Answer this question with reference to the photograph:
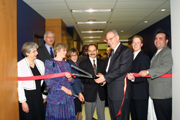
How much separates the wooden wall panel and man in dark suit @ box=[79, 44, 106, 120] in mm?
1184

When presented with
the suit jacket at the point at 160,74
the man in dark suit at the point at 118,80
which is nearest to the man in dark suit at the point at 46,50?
the man in dark suit at the point at 118,80

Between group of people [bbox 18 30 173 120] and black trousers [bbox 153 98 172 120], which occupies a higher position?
group of people [bbox 18 30 173 120]

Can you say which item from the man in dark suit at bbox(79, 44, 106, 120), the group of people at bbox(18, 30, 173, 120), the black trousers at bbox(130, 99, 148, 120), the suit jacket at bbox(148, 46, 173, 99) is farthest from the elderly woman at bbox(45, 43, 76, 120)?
the suit jacket at bbox(148, 46, 173, 99)

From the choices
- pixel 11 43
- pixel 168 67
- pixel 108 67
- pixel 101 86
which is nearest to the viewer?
pixel 11 43

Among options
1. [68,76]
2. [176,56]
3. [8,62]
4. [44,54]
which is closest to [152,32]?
[176,56]

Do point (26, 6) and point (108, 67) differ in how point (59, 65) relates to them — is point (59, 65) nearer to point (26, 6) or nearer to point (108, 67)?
point (108, 67)

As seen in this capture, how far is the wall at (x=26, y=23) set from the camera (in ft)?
13.5

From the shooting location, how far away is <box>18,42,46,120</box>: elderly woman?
Answer: 220cm

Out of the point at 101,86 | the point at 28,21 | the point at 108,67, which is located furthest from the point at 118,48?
the point at 28,21

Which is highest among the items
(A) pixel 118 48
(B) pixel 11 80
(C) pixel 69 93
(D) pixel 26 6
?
(D) pixel 26 6

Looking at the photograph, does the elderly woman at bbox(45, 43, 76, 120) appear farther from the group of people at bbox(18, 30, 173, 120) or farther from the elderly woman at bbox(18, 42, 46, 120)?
the elderly woman at bbox(18, 42, 46, 120)

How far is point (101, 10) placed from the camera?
18.2ft

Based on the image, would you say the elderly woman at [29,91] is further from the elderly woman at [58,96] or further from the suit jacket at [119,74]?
the suit jacket at [119,74]

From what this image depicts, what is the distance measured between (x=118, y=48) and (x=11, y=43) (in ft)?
5.32
